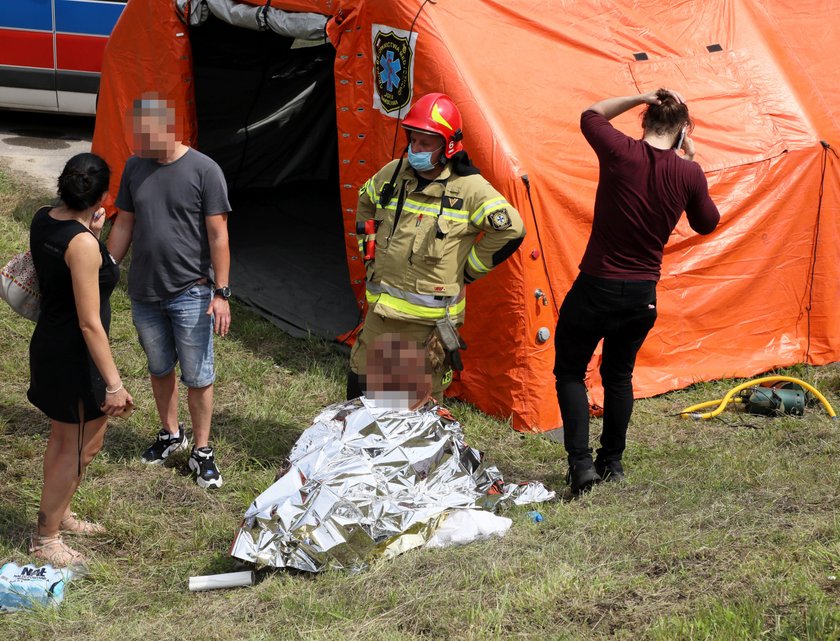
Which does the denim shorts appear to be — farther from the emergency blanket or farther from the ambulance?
the ambulance

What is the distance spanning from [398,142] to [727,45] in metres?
2.56

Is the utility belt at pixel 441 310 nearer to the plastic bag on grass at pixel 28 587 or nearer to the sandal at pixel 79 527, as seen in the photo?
the sandal at pixel 79 527

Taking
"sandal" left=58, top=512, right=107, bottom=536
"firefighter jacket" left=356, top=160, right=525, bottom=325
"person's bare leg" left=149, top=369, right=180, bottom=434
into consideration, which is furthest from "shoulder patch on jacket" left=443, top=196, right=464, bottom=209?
"sandal" left=58, top=512, right=107, bottom=536

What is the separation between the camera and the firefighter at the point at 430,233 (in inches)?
175

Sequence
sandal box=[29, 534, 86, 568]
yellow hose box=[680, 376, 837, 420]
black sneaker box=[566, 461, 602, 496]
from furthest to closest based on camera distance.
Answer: yellow hose box=[680, 376, 837, 420] → black sneaker box=[566, 461, 602, 496] → sandal box=[29, 534, 86, 568]

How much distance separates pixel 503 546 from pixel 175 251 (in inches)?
78.1

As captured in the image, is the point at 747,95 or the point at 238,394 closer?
the point at 238,394

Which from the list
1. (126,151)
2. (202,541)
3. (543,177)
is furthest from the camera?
(126,151)

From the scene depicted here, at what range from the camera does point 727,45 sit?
6723 millimetres

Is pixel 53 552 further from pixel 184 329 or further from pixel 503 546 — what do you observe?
pixel 503 546

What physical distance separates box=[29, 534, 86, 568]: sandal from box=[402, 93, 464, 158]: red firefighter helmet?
2315mm

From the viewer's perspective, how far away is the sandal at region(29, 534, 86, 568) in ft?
13.3

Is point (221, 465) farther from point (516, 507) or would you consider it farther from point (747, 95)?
point (747, 95)

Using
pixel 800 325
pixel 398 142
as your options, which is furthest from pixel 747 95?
pixel 398 142
